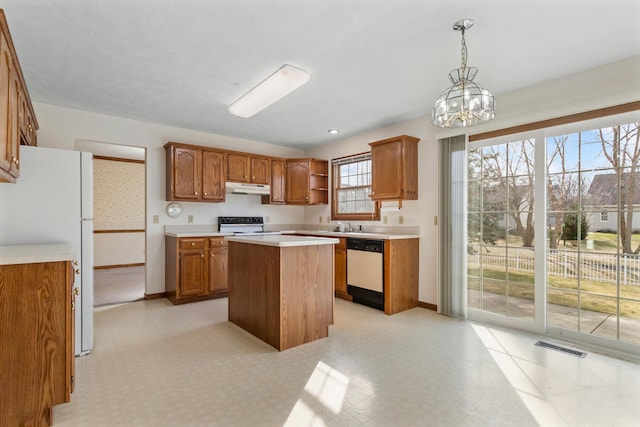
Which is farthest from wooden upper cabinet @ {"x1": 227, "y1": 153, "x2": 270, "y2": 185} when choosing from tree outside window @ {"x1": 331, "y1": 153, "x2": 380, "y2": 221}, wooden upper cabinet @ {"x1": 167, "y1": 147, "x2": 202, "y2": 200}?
tree outside window @ {"x1": 331, "y1": 153, "x2": 380, "y2": 221}

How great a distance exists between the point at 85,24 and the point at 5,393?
2.33m

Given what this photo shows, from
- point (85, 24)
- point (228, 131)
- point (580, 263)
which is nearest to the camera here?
point (85, 24)

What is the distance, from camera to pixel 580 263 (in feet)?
9.51

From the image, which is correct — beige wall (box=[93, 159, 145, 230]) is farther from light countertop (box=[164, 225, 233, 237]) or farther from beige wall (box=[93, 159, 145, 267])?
light countertop (box=[164, 225, 233, 237])

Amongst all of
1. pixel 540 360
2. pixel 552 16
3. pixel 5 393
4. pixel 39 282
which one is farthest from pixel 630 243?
pixel 5 393

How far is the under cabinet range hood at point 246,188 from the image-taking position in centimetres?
485

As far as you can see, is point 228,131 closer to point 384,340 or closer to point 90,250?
point 90,250

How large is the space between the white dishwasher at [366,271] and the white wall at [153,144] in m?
2.14

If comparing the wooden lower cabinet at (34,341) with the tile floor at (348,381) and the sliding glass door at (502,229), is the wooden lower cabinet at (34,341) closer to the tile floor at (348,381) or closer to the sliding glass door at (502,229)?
the tile floor at (348,381)

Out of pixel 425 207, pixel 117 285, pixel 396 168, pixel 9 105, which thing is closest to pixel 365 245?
pixel 425 207

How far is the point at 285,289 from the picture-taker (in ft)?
8.87

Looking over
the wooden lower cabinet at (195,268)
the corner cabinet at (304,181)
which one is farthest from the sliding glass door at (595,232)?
the wooden lower cabinet at (195,268)

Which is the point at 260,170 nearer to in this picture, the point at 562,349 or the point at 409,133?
the point at 409,133

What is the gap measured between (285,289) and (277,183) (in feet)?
9.83
